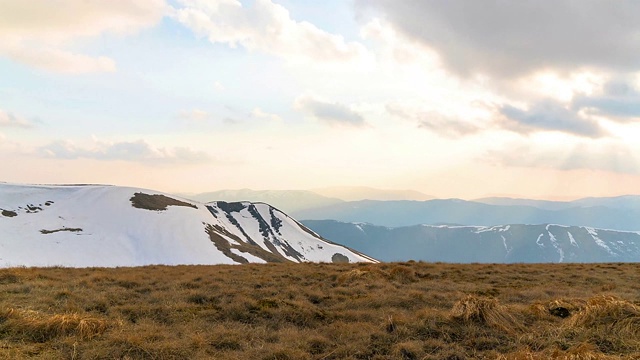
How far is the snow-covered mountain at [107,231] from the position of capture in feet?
273

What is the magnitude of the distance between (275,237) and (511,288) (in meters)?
158

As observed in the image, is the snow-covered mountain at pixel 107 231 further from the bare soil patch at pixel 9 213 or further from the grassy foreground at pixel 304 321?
the grassy foreground at pixel 304 321

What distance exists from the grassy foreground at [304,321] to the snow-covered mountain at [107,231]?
73.6m

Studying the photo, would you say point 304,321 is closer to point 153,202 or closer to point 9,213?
point 9,213

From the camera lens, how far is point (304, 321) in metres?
10.3

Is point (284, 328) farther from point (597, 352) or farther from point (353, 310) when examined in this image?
point (597, 352)

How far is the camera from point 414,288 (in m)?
14.9

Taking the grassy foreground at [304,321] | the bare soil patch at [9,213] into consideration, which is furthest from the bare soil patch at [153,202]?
the grassy foreground at [304,321]

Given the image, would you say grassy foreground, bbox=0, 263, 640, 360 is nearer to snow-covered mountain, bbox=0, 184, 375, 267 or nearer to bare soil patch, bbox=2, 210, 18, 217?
snow-covered mountain, bbox=0, 184, 375, 267

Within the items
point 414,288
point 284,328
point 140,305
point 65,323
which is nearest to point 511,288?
point 414,288

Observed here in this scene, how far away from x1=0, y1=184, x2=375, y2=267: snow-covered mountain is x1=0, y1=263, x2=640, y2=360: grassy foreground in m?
73.6

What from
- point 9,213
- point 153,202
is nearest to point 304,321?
Answer: point 9,213

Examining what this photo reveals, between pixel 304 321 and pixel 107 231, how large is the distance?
10807 centimetres

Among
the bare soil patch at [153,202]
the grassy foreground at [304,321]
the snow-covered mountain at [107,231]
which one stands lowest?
the snow-covered mountain at [107,231]
